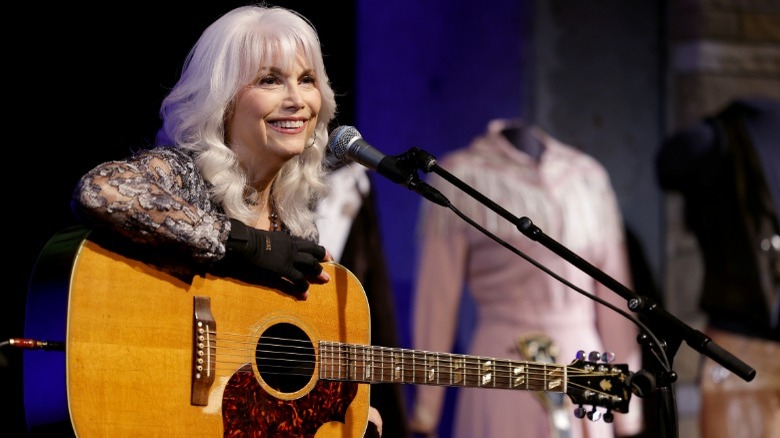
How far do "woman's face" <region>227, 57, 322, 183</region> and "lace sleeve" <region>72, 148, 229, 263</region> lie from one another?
0.29 metres

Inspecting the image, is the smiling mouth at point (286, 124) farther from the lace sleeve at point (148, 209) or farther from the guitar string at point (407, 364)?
the guitar string at point (407, 364)

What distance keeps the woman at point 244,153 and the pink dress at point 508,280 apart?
65.2 inches

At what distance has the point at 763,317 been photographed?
15.3 ft

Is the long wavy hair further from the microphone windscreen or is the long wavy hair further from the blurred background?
the blurred background

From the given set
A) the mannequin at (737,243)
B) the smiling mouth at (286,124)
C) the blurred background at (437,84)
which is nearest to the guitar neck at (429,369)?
the smiling mouth at (286,124)

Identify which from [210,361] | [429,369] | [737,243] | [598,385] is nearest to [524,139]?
[737,243]

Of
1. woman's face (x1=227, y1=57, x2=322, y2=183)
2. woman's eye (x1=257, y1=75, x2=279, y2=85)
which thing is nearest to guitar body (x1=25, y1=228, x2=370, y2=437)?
woman's face (x1=227, y1=57, x2=322, y2=183)

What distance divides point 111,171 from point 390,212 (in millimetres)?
2701

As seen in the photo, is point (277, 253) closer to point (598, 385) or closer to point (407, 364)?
point (407, 364)

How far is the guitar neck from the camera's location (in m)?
2.81

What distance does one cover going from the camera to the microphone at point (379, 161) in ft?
8.62

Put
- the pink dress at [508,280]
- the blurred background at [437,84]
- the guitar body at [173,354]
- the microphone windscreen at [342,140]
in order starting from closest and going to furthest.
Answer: the guitar body at [173,354] → the microphone windscreen at [342,140] → the blurred background at [437,84] → the pink dress at [508,280]

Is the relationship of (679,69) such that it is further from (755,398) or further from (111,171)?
(111,171)

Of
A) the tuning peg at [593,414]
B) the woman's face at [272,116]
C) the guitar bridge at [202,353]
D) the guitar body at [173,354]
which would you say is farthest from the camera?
the tuning peg at [593,414]
